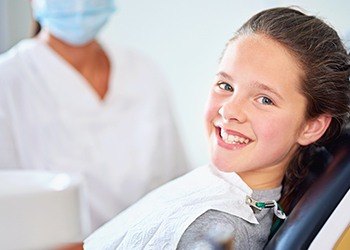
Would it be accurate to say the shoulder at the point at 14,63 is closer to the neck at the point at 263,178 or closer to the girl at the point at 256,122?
the girl at the point at 256,122

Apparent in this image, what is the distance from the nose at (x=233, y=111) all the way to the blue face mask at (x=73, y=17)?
1114mm

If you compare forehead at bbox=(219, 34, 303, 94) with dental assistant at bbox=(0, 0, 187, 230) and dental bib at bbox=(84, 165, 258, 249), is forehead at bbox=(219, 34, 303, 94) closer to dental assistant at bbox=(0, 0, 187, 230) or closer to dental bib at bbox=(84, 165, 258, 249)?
dental bib at bbox=(84, 165, 258, 249)

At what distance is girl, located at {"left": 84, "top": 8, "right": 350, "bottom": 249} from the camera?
117cm

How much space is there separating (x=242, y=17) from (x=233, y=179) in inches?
39.2

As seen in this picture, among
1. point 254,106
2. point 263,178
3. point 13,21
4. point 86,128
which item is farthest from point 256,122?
point 13,21

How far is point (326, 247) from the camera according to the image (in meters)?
1.06

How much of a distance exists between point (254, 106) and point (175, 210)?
233 mm

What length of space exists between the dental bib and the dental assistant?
0.77 m

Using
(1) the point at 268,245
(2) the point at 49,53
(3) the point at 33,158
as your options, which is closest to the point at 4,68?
(2) the point at 49,53

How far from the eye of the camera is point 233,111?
1.17 m

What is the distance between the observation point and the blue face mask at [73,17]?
2.17 m

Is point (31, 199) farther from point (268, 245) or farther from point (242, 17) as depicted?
point (242, 17)

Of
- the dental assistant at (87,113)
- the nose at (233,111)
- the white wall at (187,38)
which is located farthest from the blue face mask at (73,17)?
the nose at (233,111)

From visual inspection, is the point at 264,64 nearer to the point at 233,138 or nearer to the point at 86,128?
the point at 233,138
